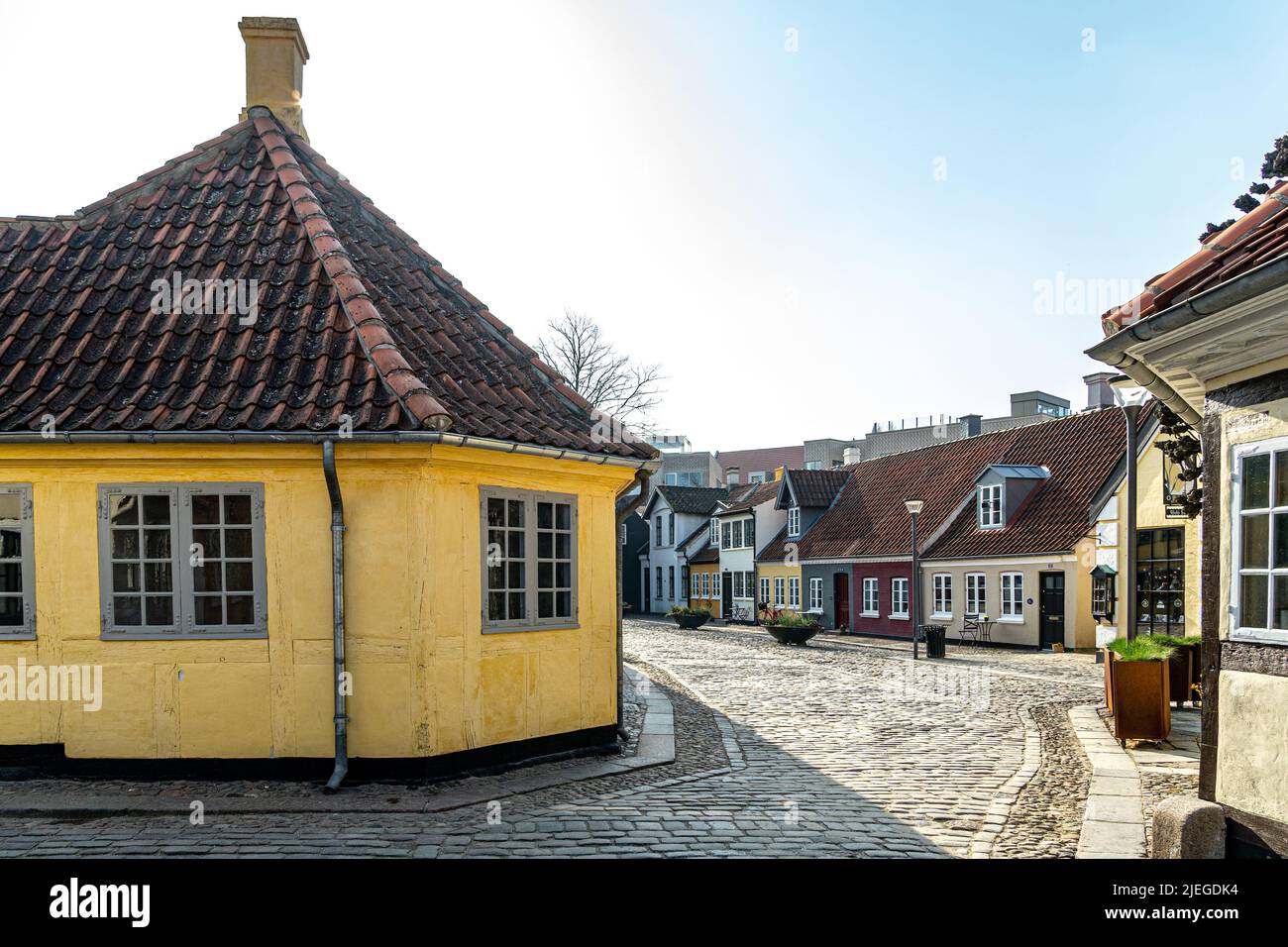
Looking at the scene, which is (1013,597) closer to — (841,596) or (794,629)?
(794,629)

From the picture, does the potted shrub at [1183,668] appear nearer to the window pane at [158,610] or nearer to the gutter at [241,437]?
the gutter at [241,437]

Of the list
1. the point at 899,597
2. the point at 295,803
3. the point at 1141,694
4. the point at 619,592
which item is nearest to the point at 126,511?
the point at 295,803

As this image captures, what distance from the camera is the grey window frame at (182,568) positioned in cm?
853

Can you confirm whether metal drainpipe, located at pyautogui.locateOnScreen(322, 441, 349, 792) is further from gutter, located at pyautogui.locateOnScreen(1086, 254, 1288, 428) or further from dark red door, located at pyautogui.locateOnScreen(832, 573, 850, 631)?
dark red door, located at pyautogui.locateOnScreen(832, 573, 850, 631)

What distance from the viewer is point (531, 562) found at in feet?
31.3

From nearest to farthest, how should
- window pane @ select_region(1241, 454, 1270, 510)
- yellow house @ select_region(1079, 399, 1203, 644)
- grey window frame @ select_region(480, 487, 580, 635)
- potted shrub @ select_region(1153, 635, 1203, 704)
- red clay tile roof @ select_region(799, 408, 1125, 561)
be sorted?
window pane @ select_region(1241, 454, 1270, 510) < grey window frame @ select_region(480, 487, 580, 635) < potted shrub @ select_region(1153, 635, 1203, 704) < yellow house @ select_region(1079, 399, 1203, 644) < red clay tile roof @ select_region(799, 408, 1125, 561)

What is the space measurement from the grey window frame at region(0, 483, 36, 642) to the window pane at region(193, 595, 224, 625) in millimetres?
1471

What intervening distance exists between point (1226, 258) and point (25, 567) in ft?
32.2

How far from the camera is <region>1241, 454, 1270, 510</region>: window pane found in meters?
6.09

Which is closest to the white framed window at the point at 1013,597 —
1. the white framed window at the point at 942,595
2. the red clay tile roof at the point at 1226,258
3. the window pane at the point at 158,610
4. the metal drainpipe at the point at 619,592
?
the white framed window at the point at 942,595

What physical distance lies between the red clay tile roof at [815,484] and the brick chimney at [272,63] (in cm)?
2923

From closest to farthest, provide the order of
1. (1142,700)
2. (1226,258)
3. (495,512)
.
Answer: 1. (1226,258)
2. (495,512)
3. (1142,700)

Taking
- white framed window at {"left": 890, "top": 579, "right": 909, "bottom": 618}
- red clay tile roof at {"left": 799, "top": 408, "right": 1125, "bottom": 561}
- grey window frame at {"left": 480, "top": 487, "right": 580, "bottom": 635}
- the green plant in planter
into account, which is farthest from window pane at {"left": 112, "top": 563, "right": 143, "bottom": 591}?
white framed window at {"left": 890, "top": 579, "right": 909, "bottom": 618}

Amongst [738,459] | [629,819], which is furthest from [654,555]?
[629,819]
